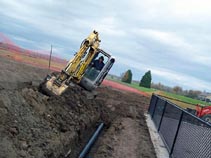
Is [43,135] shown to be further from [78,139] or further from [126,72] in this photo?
[126,72]

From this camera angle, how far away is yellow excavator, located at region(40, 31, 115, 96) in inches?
552

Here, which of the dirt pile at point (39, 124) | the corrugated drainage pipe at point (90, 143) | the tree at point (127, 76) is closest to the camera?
the dirt pile at point (39, 124)

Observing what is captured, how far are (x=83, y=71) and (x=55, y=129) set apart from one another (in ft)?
16.1

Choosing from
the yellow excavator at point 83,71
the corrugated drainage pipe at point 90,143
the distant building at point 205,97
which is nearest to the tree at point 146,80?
the distant building at point 205,97

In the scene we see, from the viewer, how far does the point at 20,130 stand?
30.5ft

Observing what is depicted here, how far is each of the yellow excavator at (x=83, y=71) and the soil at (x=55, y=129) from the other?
0.55 metres

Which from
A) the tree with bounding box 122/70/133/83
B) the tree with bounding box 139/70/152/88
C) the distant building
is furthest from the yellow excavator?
the tree with bounding box 122/70/133/83

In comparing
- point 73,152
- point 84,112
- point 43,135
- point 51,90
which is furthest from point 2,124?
point 84,112

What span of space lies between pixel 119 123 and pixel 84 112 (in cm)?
166

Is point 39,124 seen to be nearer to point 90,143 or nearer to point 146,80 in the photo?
point 90,143

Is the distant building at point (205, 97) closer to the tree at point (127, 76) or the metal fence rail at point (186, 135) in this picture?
the tree at point (127, 76)

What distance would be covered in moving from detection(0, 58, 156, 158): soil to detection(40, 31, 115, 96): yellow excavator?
55 cm

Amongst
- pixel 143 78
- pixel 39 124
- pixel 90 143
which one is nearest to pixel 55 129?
pixel 39 124

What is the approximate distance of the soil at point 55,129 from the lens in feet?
29.2
